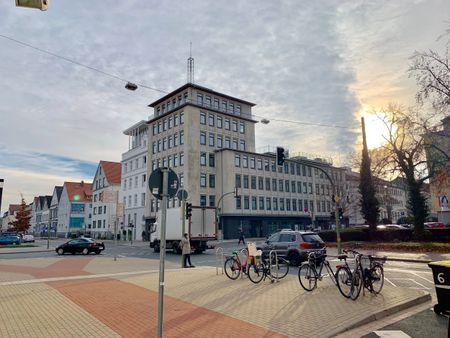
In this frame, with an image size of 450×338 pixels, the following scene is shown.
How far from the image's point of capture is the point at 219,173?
55.6m

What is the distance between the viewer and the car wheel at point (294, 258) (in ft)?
55.6

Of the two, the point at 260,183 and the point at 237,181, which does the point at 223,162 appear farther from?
the point at 260,183

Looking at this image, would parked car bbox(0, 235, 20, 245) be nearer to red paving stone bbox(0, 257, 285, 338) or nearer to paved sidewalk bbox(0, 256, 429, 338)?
paved sidewalk bbox(0, 256, 429, 338)

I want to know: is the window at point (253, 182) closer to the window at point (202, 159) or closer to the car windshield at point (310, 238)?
the window at point (202, 159)

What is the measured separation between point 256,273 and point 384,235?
912 inches

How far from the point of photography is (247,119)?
62875mm

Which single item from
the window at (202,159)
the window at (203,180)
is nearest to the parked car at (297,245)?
the window at (203,180)

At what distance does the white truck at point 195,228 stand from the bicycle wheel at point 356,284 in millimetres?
19916

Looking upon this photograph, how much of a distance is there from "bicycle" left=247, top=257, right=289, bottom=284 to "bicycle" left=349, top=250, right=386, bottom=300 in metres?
3.12

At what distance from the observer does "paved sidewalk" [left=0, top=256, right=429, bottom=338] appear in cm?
664

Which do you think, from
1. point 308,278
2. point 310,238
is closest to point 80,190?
point 310,238

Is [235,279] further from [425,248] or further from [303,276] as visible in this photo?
[425,248]

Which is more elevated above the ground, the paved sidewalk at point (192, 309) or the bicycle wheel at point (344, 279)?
the bicycle wheel at point (344, 279)

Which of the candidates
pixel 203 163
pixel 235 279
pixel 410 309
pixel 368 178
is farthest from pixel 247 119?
pixel 410 309
